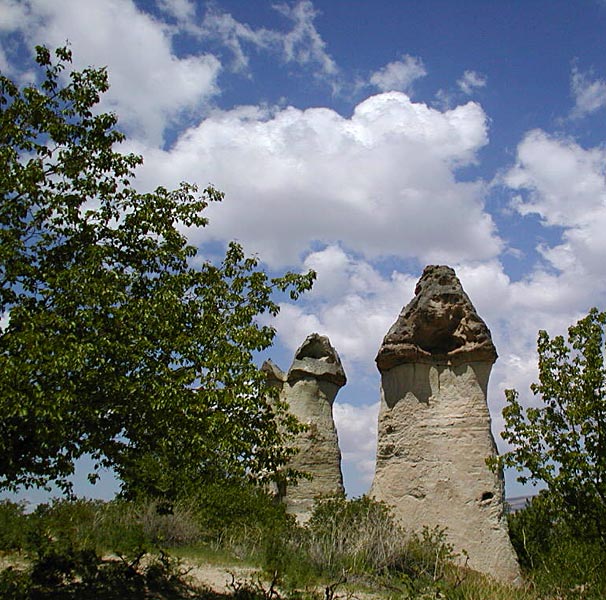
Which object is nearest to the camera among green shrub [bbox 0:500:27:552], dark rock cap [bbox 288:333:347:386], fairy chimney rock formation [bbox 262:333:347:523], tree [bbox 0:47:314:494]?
tree [bbox 0:47:314:494]

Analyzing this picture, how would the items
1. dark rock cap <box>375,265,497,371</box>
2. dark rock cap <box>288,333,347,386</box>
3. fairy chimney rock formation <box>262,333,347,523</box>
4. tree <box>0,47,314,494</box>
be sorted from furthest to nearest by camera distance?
1. dark rock cap <box>288,333,347,386</box>
2. fairy chimney rock formation <box>262,333,347,523</box>
3. dark rock cap <box>375,265,497,371</box>
4. tree <box>0,47,314,494</box>

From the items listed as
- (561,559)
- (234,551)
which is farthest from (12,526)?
(561,559)

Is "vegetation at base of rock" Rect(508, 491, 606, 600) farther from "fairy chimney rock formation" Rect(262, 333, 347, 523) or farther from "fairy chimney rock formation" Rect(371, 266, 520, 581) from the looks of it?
"fairy chimney rock formation" Rect(262, 333, 347, 523)

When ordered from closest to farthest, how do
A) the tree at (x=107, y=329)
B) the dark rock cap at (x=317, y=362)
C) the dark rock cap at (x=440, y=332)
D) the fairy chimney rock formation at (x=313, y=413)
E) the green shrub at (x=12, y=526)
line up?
the tree at (x=107, y=329) < the green shrub at (x=12, y=526) < the dark rock cap at (x=440, y=332) < the fairy chimney rock formation at (x=313, y=413) < the dark rock cap at (x=317, y=362)

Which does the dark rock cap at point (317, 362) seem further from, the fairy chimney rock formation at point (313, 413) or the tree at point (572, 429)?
the tree at point (572, 429)

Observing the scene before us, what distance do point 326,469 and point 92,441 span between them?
32.0 ft

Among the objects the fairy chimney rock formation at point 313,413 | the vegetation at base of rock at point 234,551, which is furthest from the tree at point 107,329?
the fairy chimney rock formation at point 313,413

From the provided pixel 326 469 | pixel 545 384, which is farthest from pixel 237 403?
pixel 326 469

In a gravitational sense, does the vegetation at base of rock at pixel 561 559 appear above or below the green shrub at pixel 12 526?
below

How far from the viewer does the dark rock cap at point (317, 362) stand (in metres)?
16.8

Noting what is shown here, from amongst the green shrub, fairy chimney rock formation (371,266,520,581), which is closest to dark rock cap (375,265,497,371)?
fairy chimney rock formation (371,266,520,581)

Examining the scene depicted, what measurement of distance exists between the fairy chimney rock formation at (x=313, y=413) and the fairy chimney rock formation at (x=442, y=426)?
8.49 feet

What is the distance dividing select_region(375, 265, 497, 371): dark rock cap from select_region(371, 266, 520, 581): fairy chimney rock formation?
2 centimetres

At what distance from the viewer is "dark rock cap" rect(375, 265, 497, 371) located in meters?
13.1
